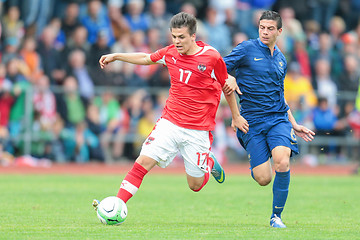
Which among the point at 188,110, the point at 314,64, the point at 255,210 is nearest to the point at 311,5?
the point at 314,64

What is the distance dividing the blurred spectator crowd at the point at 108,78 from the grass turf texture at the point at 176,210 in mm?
2688

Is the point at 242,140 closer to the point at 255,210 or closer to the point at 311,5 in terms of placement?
the point at 255,210

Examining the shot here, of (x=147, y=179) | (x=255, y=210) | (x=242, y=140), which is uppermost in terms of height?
(x=242, y=140)

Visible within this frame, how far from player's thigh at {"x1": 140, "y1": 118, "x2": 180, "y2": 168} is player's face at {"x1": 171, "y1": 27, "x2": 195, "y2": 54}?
91 centimetres

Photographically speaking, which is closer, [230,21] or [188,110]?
[188,110]

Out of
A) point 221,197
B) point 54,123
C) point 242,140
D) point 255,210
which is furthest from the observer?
point 54,123

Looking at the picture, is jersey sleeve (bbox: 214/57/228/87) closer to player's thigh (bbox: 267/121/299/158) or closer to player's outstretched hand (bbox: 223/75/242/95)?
player's outstretched hand (bbox: 223/75/242/95)

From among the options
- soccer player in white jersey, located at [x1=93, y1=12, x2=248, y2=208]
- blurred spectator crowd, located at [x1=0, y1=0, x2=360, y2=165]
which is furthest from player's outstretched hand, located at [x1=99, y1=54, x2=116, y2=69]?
blurred spectator crowd, located at [x1=0, y1=0, x2=360, y2=165]

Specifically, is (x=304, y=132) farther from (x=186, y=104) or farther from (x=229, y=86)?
(x=186, y=104)

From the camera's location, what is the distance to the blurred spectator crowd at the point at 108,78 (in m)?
18.2

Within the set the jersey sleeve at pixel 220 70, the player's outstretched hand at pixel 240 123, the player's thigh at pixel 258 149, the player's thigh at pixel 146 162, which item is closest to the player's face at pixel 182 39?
the jersey sleeve at pixel 220 70

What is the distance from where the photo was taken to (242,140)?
30.2 ft

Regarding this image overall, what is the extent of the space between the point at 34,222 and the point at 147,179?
7873 millimetres

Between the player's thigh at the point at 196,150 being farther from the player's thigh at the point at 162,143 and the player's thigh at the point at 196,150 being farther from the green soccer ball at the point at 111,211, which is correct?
the green soccer ball at the point at 111,211
